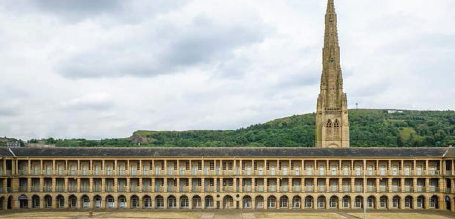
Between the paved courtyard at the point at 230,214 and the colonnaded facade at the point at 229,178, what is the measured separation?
4.13 meters

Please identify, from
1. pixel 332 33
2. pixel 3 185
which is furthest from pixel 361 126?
pixel 3 185

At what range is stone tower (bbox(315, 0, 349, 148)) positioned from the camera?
9069cm

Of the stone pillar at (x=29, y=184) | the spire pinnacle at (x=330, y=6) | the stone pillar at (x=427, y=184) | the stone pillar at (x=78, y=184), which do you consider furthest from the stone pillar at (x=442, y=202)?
the stone pillar at (x=29, y=184)

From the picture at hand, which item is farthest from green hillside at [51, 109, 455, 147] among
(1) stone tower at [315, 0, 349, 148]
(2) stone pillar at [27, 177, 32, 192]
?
(2) stone pillar at [27, 177, 32, 192]

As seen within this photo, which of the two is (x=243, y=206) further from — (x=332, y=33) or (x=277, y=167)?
(x=332, y=33)

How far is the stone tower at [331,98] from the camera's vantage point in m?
90.7

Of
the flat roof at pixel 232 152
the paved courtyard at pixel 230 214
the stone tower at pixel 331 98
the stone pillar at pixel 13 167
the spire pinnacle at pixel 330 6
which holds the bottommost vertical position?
the paved courtyard at pixel 230 214

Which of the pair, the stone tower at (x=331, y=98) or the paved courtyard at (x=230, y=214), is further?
the stone tower at (x=331, y=98)

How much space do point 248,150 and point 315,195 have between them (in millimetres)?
11167

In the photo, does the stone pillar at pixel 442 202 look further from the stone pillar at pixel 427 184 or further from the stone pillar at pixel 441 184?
the stone pillar at pixel 427 184

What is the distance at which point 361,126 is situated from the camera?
147 meters

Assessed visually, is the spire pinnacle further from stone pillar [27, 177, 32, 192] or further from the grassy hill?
stone pillar [27, 177, 32, 192]

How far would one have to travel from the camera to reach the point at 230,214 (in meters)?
60.7

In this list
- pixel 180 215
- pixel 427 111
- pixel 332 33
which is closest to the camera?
pixel 180 215
